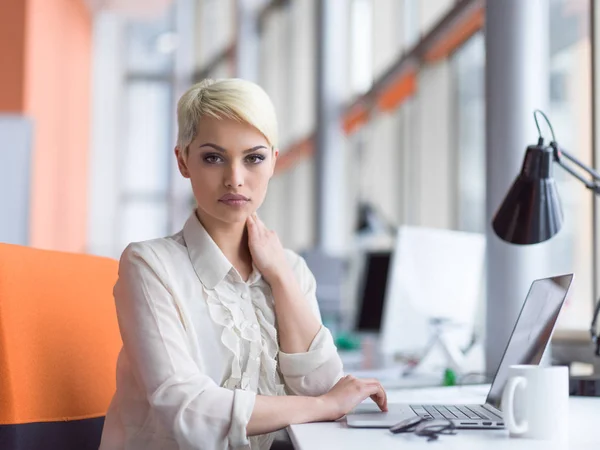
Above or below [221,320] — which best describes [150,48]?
above

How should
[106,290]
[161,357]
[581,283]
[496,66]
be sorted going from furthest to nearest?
[581,283] → [496,66] → [106,290] → [161,357]

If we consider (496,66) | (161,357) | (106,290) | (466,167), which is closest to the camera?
(161,357)

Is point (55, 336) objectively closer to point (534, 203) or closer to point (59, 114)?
point (534, 203)

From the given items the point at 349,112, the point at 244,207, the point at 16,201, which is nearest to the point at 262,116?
the point at 244,207

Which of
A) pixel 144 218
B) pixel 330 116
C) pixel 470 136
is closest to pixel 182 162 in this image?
pixel 470 136

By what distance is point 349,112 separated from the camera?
20.3 ft

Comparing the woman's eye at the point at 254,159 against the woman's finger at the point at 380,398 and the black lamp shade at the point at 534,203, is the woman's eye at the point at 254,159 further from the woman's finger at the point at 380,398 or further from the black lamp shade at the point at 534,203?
the black lamp shade at the point at 534,203

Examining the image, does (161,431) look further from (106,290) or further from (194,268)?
(106,290)

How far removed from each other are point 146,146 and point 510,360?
1016cm

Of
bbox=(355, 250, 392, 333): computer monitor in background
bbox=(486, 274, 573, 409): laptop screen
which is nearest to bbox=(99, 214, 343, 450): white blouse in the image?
bbox=(486, 274, 573, 409): laptop screen

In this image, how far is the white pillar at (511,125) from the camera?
88.5 inches

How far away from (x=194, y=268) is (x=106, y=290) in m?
0.34

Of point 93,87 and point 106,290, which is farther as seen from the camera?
point 93,87

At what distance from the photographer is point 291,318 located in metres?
1.58
